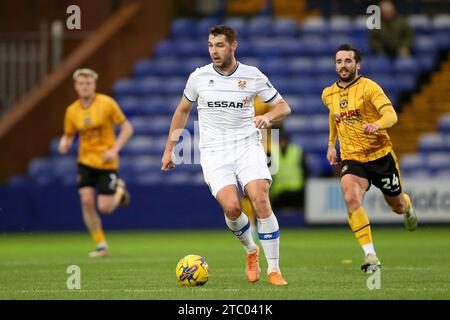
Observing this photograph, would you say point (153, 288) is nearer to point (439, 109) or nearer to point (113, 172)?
point (113, 172)

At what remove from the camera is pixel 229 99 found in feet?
32.6

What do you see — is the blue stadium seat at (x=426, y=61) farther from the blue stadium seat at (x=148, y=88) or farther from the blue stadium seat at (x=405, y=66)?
the blue stadium seat at (x=148, y=88)

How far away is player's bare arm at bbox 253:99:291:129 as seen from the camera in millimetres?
9367

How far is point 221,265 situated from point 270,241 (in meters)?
2.63

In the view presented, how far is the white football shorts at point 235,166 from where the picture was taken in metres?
9.81

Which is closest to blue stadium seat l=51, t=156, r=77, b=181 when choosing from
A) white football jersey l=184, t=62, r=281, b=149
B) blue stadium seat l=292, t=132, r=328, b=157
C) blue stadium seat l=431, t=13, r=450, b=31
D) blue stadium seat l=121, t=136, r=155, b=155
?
blue stadium seat l=121, t=136, r=155, b=155

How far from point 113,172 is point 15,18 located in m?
11.6

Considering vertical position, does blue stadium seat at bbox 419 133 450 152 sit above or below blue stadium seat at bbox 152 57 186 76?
below

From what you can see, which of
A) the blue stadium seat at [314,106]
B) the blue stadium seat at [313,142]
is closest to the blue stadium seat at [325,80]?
the blue stadium seat at [314,106]

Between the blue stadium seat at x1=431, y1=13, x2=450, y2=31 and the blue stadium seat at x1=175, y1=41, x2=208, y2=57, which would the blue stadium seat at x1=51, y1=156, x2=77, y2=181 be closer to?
the blue stadium seat at x1=175, y1=41, x2=208, y2=57

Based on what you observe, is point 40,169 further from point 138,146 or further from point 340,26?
point 340,26

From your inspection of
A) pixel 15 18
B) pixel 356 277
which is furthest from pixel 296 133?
pixel 356 277

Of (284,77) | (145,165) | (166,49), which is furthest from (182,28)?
(145,165)

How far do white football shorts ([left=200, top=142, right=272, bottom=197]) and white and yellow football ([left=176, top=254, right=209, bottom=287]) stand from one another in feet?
2.31
